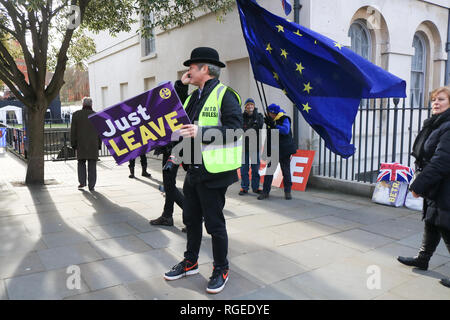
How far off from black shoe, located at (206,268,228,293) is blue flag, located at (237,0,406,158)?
5.73 ft

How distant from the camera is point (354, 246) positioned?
448 cm

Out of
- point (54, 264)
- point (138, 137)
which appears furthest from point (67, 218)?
point (138, 137)

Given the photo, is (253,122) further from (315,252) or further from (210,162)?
(210,162)

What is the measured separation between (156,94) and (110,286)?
191 centimetres

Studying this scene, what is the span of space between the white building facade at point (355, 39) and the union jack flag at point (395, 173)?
1925 mm

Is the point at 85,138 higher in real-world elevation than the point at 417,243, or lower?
higher

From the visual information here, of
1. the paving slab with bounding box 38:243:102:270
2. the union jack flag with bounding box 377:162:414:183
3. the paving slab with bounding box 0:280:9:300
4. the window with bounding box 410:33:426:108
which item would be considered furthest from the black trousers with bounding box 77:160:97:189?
the window with bounding box 410:33:426:108

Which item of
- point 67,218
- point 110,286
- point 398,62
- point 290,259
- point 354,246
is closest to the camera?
point 110,286

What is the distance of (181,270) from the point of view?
3.54m

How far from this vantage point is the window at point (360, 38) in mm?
9445

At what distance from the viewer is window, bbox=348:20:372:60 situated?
9.45 metres

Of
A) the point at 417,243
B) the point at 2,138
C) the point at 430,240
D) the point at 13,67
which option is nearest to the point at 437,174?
the point at 430,240

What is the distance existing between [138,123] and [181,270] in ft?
5.46

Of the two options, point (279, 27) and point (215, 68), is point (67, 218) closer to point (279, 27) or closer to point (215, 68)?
point (215, 68)
